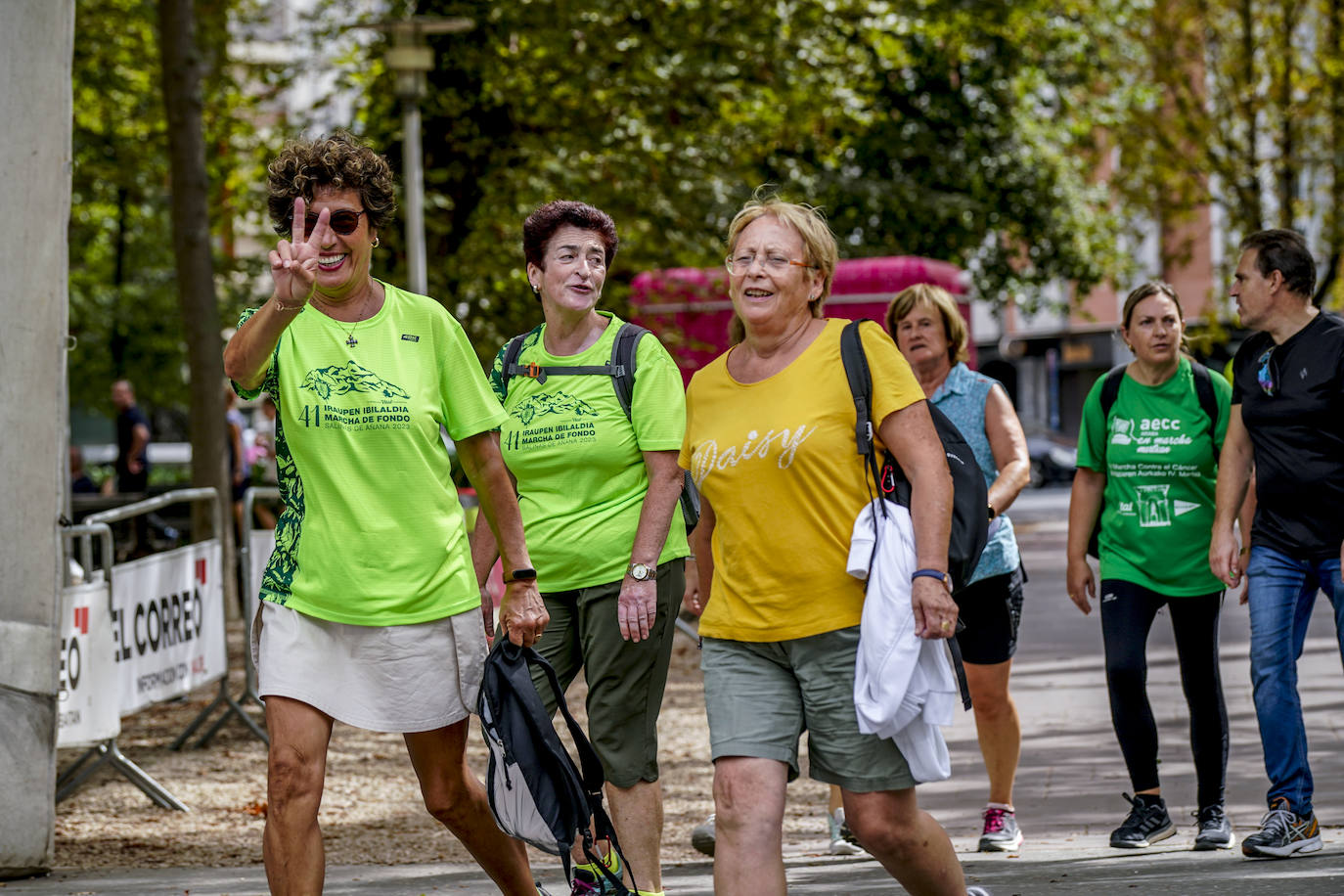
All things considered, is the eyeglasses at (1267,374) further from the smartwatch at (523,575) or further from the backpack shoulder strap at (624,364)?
the smartwatch at (523,575)

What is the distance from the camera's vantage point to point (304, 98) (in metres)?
37.1

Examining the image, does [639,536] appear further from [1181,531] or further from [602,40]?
[602,40]

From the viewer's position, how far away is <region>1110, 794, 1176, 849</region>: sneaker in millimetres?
6102

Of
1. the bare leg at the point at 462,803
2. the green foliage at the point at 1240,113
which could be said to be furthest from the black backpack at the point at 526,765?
the green foliage at the point at 1240,113

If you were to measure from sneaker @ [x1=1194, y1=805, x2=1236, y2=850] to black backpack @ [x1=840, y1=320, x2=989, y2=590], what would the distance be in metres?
2.25

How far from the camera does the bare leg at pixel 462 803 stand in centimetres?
445

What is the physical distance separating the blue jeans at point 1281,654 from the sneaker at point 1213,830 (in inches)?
8.8

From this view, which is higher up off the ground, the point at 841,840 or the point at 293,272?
the point at 293,272

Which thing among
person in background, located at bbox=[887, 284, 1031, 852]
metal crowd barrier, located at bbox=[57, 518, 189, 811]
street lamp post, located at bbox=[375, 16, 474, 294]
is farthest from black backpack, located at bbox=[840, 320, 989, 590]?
street lamp post, located at bbox=[375, 16, 474, 294]

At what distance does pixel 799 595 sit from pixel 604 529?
96 cm

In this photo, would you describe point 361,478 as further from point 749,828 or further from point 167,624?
point 167,624

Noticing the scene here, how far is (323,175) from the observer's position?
431cm

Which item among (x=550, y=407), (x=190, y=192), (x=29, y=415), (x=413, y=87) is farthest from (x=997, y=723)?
(x=190, y=192)

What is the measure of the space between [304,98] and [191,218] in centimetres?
2450
